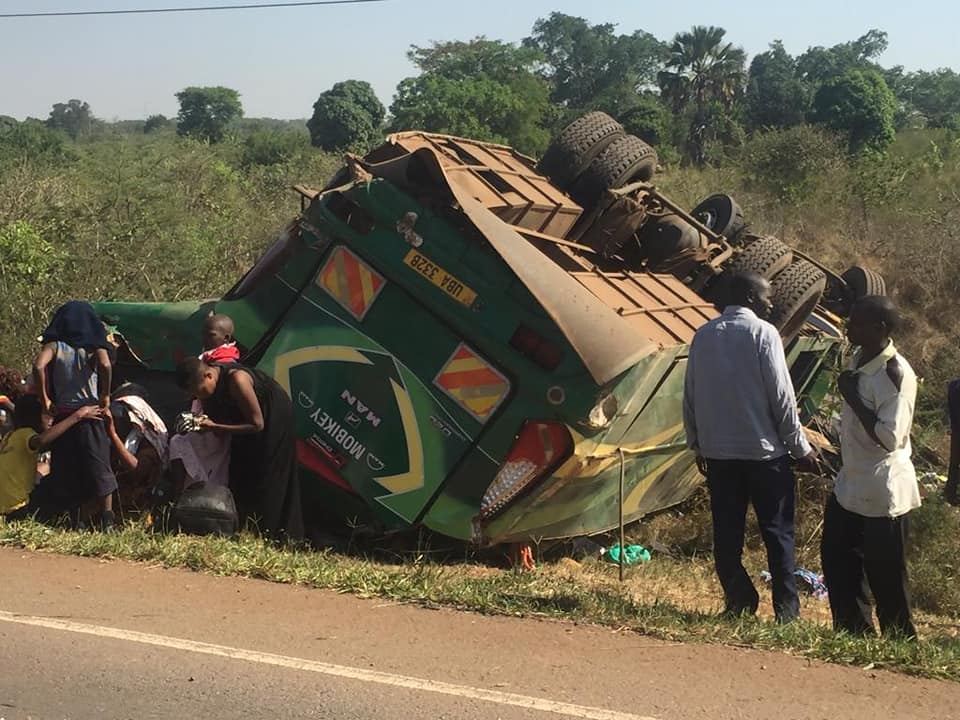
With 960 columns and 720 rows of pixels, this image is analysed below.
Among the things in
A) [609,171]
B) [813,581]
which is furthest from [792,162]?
[813,581]

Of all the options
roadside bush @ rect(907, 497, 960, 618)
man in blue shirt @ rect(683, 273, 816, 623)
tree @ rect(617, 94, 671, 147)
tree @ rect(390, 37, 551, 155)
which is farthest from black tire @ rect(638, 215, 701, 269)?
tree @ rect(617, 94, 671, 147)

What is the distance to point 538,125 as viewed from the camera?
38469 mm

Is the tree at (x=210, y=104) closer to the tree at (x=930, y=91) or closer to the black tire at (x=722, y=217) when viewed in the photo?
the tree at (x=930, y=91)

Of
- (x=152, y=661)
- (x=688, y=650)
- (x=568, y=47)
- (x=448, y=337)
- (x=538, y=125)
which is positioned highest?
(x=568, y=47)

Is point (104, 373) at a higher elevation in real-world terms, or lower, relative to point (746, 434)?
lower

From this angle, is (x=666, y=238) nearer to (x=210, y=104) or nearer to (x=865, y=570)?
(x=865, y=570)

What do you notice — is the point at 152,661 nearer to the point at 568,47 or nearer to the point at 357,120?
Answer: the point at 357,120

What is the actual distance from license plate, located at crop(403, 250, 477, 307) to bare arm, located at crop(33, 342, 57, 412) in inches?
82.7

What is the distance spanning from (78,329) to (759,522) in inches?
150

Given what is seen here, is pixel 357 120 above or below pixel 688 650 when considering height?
above

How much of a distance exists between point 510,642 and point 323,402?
2.05 m

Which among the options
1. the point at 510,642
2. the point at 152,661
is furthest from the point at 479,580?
the point at 152,661

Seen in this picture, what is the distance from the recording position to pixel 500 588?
4.70m

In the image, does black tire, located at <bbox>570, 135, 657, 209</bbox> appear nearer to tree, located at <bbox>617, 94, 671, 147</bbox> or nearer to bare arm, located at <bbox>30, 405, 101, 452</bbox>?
bare arm, located at <bbox>30, 405, 101, 452</bbox>
